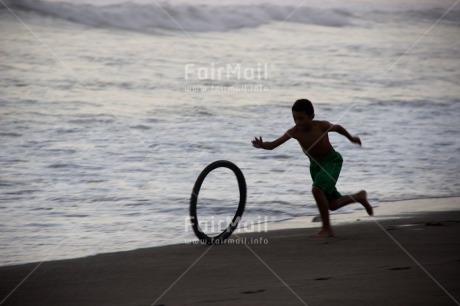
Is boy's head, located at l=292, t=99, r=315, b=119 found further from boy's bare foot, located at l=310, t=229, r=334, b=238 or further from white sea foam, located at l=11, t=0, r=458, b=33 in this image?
white sea foam, located at l=11, t=0, r=458, b=33

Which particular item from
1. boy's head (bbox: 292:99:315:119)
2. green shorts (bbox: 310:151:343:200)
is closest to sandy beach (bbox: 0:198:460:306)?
green shorts (bbox: 310:151:343:200)

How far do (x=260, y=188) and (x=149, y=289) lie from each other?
410 cm

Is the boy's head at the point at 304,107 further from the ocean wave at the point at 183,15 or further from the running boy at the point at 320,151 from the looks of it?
the ocean wave at the point at 183,15

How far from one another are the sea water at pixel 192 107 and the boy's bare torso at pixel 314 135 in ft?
3.67

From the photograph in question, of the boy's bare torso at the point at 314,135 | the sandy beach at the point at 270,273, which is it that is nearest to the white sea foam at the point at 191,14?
the boy's bare torso at the point at 314,135

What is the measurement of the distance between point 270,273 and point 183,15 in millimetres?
21101

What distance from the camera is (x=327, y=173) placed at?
21.2 ft

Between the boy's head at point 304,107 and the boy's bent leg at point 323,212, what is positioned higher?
the boy's head at point 304,107

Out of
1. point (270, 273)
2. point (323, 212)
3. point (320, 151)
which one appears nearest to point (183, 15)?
point (320, 151)

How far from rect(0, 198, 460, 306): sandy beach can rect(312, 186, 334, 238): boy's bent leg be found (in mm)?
104

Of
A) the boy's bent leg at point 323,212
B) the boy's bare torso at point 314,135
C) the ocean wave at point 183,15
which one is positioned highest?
the ocean wave at point 183,15

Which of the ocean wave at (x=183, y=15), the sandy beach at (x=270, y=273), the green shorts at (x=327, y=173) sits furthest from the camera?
the ocean wave at (x=183, y=15)

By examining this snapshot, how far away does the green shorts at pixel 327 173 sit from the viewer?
645cm

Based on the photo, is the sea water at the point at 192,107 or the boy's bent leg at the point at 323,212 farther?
the sea water at the point at 192,107
